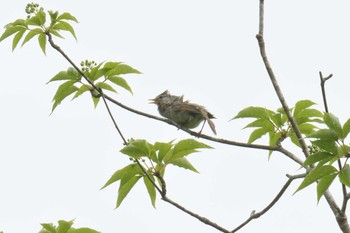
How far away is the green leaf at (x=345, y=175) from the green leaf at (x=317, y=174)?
5 centimetres

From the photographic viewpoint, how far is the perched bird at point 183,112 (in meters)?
7.05

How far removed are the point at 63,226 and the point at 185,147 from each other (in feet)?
4.18

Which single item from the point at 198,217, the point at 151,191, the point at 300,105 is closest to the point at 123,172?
the point at 151,191

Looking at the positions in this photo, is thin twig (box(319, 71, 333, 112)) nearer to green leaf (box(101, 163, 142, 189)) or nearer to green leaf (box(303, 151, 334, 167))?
green leaf (box(303, 151, 334, 167))

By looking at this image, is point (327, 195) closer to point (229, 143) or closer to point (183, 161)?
point (229, 143)

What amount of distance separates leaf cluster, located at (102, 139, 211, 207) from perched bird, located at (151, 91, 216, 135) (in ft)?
4.39

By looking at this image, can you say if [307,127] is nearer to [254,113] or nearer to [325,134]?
[254,113]

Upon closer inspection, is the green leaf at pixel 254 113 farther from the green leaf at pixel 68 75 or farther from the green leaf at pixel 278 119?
the green leaf at pixel 68 75

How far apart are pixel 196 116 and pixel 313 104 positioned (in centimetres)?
188

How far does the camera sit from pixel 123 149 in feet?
16.2

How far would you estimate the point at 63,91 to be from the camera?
5.94 metres

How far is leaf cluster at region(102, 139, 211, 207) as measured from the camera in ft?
16.8

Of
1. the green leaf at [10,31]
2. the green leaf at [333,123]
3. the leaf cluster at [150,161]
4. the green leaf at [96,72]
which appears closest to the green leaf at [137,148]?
the leaf cluster at [150,161]

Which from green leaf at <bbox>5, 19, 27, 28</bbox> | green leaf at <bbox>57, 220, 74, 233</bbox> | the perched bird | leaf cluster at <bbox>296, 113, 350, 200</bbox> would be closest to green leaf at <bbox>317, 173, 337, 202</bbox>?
leaf cluster at <bbox>296, 113, 350, 200</bbox>
